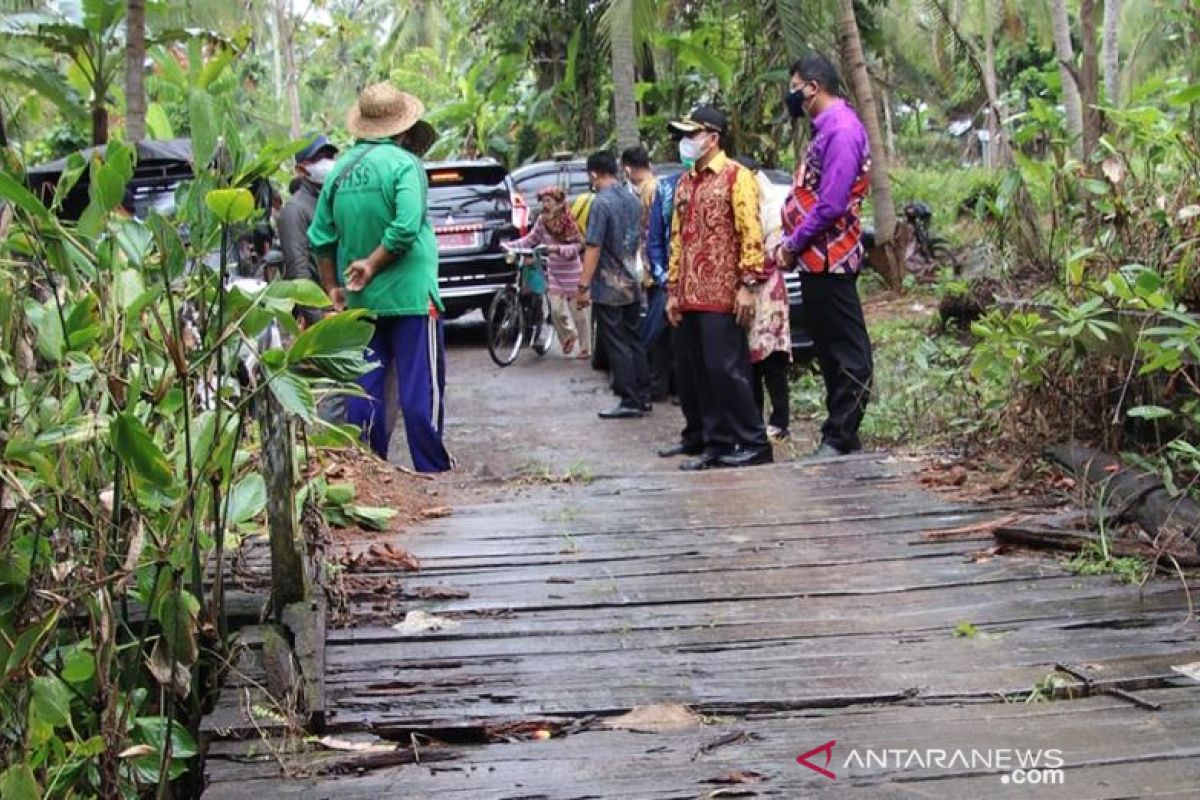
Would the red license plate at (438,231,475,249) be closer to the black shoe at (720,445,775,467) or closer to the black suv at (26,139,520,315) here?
the black suv at (26,139,520,315)

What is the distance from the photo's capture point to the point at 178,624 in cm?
357

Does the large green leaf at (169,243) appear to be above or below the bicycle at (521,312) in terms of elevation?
above

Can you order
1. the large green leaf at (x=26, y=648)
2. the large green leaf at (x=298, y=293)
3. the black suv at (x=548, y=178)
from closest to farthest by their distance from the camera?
the large green leaf at (x=26, y=648) < the large green leaf at (x=298, y=293) < the black suv at (x=548, y=178)

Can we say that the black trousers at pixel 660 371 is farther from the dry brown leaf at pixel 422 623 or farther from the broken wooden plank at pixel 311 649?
the broken wooden plank at pixel 311 649

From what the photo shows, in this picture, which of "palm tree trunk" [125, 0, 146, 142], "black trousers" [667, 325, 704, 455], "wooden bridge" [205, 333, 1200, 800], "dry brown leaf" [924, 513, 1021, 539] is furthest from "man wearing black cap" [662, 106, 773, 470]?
"palm tree trunk" [125, 0, 146, 142]

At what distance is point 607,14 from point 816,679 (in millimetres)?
11675

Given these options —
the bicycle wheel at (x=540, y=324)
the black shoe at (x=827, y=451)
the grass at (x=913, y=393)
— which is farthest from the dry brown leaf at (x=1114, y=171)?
the bicycle wheel at (x=540, y=324)

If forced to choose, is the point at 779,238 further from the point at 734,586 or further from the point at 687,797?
A: the point at 687,797

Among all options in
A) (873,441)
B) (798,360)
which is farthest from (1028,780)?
(798,360)

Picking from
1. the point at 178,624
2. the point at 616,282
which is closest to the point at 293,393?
the point at 178,624

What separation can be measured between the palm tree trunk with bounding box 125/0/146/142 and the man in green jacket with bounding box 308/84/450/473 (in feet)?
22.6

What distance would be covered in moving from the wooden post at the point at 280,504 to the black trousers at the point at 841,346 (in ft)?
12.3

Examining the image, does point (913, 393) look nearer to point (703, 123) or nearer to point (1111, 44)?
point (703, 123)

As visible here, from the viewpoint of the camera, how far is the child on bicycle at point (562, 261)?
43.4 ft
